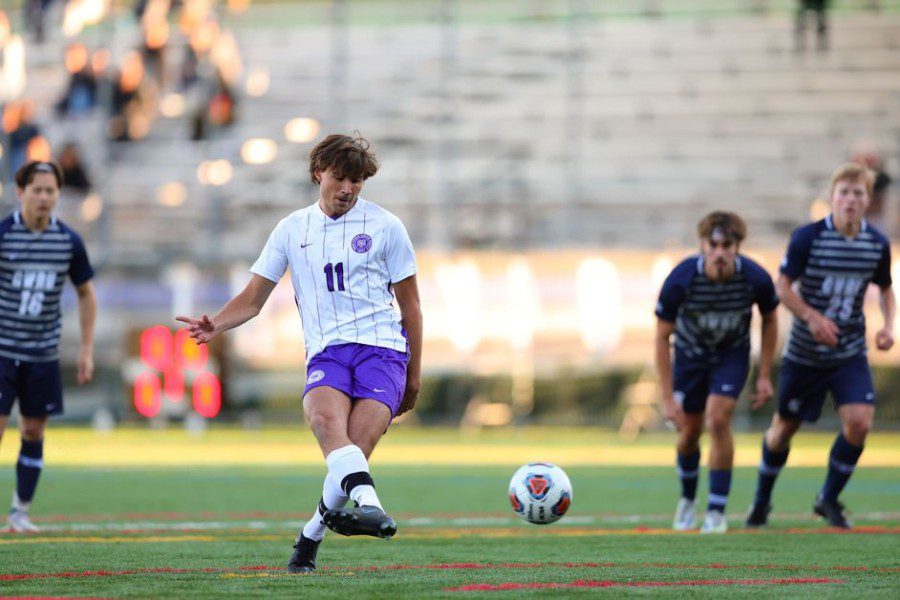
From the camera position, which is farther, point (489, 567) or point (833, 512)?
point (833, 512)

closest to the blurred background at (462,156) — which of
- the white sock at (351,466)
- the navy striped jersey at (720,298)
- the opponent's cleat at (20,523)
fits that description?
the navy striped jersey at (720,298)

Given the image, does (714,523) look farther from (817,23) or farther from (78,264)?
(817,23)

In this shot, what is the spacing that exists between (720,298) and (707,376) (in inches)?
22.1

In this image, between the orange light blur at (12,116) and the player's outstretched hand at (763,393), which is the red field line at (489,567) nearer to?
the player's outstretched hand at (763,393)

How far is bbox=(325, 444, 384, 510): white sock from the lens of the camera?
20.9ft

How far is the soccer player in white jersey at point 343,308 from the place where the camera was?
21.7ft

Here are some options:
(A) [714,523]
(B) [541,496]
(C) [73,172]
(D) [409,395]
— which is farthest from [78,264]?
(C) [73,172]

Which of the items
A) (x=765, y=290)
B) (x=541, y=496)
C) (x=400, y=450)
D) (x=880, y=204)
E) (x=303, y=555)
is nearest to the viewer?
(x=303, y=555)

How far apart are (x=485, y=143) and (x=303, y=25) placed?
202 inches

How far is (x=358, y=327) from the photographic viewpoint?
676cm

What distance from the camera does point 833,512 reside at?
9.88 meters

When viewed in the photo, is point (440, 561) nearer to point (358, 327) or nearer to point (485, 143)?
point (358, 327)

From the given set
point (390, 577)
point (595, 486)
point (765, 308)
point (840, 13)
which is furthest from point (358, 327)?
point (840, 13)

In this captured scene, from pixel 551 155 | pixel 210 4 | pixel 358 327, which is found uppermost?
pixel 210 4
